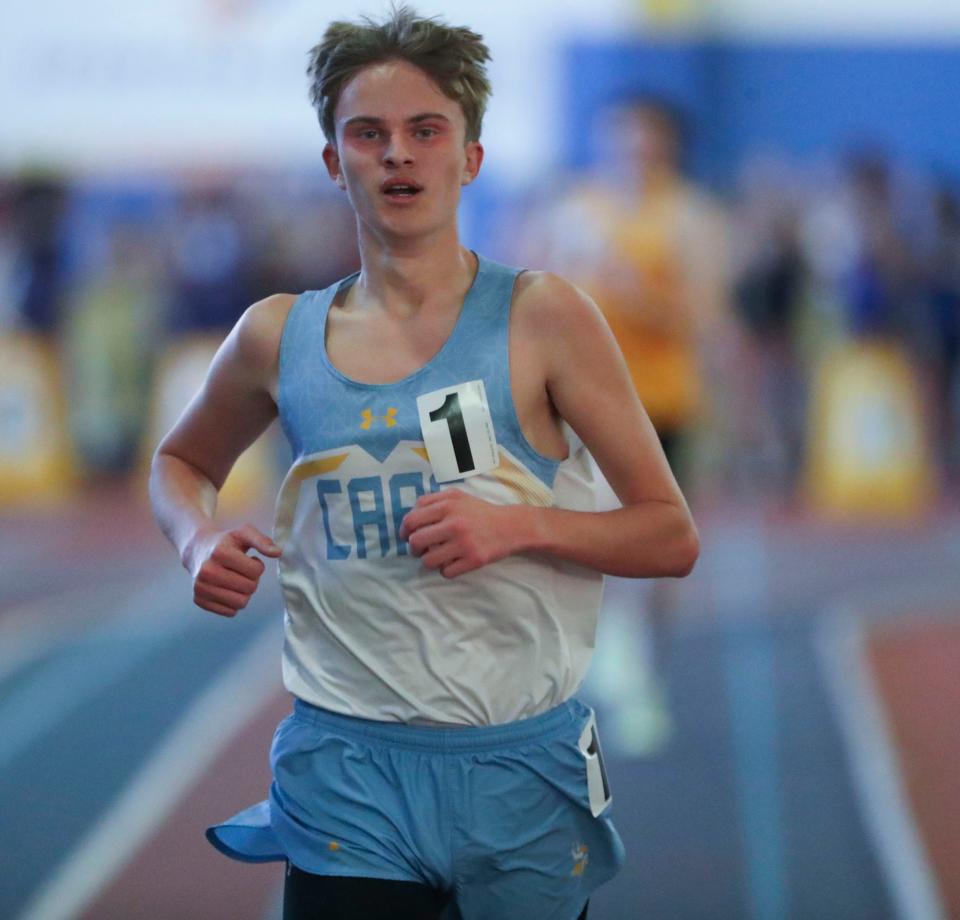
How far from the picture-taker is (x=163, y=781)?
5250mm

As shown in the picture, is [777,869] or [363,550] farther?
[777,869]

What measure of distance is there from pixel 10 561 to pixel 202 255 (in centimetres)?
363

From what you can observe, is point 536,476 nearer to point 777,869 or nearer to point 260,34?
point 777,869

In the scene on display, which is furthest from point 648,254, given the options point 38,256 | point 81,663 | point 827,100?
point 827,100

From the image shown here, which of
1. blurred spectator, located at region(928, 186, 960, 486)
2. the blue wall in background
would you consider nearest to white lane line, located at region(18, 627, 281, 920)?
blurred spectator, located at region(928, 186, 960, 486)

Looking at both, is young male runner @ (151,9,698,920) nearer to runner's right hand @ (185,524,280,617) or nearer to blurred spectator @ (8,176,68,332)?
runner's right hand @ (185,524,280,617)

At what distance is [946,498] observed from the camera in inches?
465

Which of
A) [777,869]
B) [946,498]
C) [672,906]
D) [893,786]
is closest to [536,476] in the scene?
[672,906]

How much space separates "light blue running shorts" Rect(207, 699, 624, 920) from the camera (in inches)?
86.9

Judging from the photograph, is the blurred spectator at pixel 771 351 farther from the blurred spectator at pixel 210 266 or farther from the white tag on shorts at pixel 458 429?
the white tag on shorts at pixel 458 429

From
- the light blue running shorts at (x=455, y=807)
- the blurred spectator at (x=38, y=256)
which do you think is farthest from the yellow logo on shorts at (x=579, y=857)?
the blurred spectator at (x=38, y=256)

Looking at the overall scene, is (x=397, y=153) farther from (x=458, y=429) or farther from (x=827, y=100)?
(x=827, y=100)

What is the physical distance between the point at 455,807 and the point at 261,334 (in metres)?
0.70

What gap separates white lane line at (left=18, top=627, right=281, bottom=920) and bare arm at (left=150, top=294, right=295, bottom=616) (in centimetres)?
203
